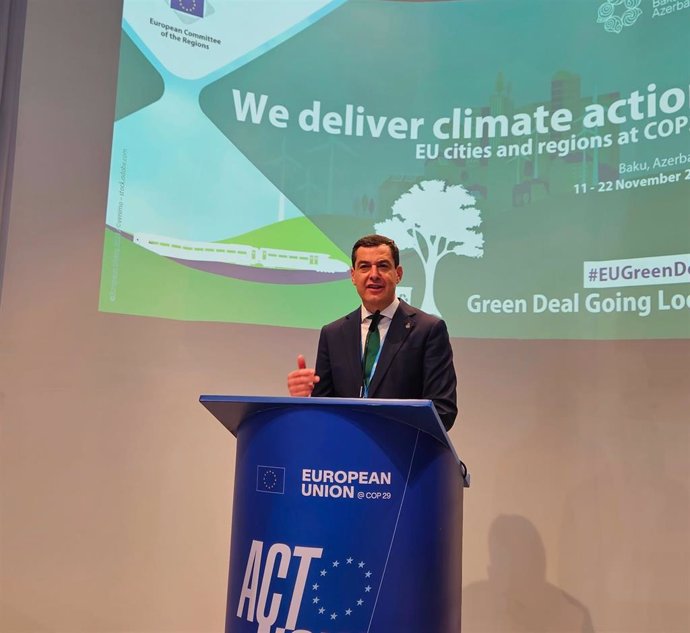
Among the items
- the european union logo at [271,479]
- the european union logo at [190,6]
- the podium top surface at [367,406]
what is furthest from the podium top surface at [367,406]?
the european union logo at [190,6]

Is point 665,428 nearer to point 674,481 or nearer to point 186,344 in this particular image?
point 674,481

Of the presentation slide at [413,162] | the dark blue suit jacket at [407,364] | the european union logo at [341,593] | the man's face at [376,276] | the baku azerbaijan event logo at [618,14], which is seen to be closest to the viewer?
the european union logo at [341,593]

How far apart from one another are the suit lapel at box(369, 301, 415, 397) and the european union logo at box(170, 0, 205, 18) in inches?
90.8

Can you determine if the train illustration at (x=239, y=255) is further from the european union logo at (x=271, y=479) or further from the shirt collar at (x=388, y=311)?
the european union logo at (x=271, y=479)

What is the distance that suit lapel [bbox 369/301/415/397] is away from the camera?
2.02m

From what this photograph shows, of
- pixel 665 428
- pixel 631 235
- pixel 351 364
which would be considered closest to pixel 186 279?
pixel 351 364

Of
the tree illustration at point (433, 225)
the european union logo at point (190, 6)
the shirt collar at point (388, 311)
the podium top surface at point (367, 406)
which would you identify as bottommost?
the podium top surface at point (367, 406)

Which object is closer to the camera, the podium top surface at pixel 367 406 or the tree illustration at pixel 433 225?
the podium top surface at pixel 367 406

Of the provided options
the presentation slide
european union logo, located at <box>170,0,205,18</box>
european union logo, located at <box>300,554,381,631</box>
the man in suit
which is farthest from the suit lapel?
european union logo, located at <box>170,0,205,18</box>

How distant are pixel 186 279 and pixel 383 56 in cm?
169

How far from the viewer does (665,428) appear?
3152 mm

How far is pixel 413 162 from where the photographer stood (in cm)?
366

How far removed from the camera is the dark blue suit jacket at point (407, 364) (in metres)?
1.98

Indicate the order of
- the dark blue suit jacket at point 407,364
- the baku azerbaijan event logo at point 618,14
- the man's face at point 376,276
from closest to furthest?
the dark blue suit jacket at point 407,364
the man's face at point 376,276
the baku azerbaijan event logo at point 618,14
